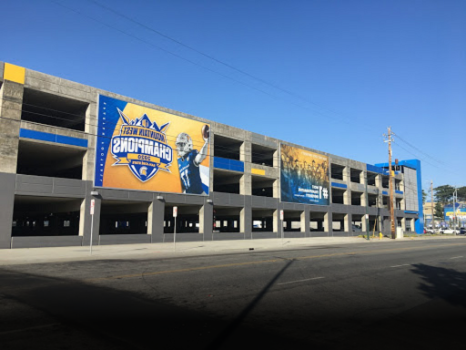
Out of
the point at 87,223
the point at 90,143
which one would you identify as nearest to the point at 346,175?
the point at 90,143

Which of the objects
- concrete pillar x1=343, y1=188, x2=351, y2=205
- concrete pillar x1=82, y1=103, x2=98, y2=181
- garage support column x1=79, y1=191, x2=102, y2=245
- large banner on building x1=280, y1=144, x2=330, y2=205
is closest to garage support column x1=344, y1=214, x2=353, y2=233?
concrete pillar x1=343, y1=188, x2=351, y2=205

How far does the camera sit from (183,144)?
1350 inches

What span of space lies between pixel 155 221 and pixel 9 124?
13328mm

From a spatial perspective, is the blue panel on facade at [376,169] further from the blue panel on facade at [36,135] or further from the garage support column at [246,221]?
the blue panel on facade at [36,135]

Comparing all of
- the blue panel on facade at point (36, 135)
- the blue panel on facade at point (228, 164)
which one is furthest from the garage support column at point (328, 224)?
the blue panel on facade at point (36, 135)

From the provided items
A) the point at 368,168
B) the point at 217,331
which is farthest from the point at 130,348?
the point at 368,168

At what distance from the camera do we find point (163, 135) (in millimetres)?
32500

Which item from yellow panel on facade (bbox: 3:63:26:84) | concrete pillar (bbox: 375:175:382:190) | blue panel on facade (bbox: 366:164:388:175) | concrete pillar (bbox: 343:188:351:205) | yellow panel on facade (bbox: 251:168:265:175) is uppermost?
yellow panel on facade (bbox: 3:63:26:84)

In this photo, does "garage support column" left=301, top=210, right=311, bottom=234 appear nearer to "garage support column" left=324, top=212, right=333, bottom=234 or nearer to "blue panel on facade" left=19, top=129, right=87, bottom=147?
"garage support column" left=324, top=212, right=333, bottom=234

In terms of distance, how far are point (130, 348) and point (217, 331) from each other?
1.45 meters

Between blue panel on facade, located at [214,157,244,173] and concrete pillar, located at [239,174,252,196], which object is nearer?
blue panel on facade, located at [214,157,244,173]

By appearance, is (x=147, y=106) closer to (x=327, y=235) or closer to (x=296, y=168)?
(x=296, y=168)

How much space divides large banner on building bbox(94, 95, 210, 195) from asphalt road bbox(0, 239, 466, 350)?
17.0m

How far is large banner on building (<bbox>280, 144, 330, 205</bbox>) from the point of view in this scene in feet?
150
